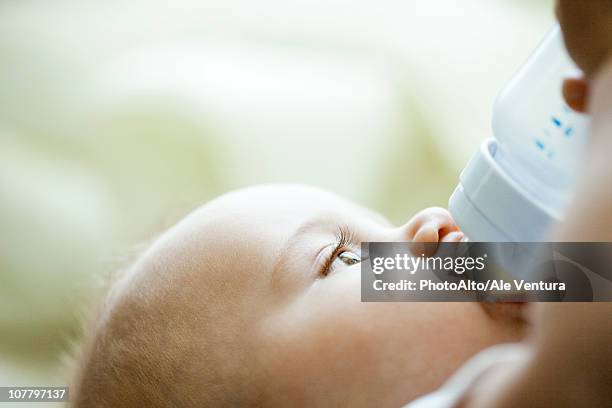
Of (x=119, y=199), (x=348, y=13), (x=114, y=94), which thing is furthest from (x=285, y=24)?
(x=119, y=199)

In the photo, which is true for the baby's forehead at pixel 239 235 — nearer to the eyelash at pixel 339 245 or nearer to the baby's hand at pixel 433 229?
the eyelash at pixel 339 245

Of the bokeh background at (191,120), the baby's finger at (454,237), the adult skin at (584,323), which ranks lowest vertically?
the bokeh background at (191,120)

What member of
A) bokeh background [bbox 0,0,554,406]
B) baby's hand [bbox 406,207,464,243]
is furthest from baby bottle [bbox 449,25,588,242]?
bokeh background [bbox 0,0,554,406]

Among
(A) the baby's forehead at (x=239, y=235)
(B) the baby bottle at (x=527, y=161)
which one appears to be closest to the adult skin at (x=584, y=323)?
(B) the baby bottle at (x=527, y=161)

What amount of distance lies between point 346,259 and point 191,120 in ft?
2.04

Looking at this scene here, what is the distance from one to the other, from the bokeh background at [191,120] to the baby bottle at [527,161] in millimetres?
628

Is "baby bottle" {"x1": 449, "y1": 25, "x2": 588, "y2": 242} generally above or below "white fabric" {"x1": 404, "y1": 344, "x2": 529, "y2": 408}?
above

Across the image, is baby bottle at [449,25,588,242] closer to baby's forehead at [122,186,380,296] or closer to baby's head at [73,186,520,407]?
baby's head at [73,186,520,407]

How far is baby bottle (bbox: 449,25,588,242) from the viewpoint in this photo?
70cm

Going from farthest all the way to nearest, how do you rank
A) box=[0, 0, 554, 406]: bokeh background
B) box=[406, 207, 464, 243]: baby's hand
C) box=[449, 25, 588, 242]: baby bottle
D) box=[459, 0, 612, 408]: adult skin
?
box=[0, 0, 554, 406]: bokeh background, box=[406, 207, 464, 243]: baby's hand, box=[449, 25, 588, 242]: baby bottle, box=[459, 0, 612, 408]: adult skin

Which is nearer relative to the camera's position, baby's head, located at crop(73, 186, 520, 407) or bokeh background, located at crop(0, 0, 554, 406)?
baby's head, located at crop(73, 186, 520, 407)

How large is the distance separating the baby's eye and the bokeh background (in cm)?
45

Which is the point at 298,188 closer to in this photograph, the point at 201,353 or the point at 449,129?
the point at 201,353

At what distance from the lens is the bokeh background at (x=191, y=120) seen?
52.4 inches
